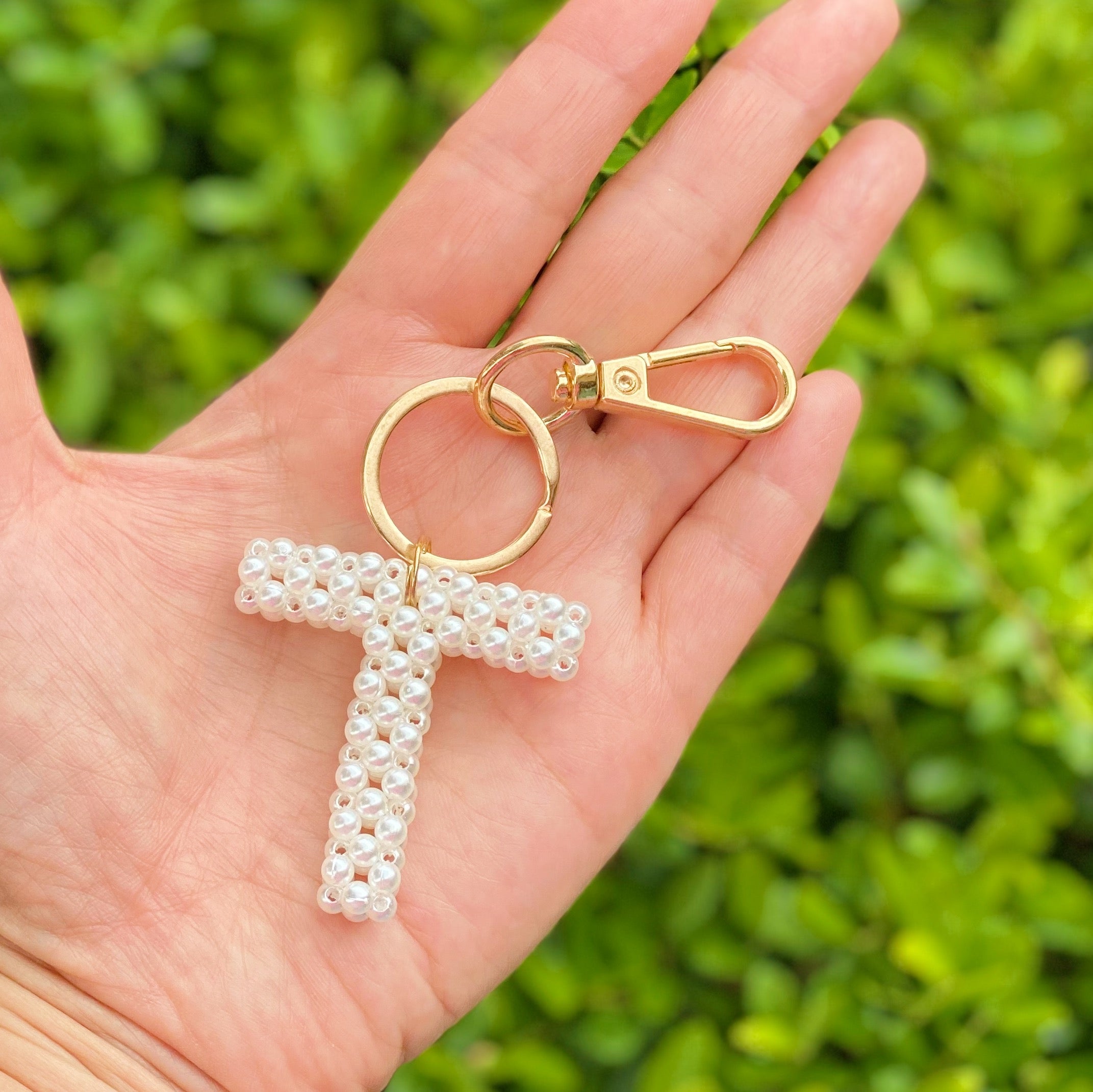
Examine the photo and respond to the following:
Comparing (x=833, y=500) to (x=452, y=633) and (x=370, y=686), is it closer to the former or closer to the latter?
(x=452, y=633)

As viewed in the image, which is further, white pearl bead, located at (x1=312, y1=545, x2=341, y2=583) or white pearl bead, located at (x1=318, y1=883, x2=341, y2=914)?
white pearl bead, located at (x1=312, y1=545, x2=341, y2=583)

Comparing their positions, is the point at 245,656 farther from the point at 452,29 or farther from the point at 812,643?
the point at 452,29

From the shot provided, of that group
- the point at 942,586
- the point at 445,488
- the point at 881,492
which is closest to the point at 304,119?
the point at 445,488

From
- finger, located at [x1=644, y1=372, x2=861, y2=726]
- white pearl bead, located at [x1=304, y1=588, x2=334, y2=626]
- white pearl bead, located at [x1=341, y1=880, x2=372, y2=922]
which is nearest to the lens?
white pearl bead, located at [x1=341, y1=880, x2=372, y2=922]

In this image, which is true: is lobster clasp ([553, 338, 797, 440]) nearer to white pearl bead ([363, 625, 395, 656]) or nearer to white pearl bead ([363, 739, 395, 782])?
white pearl bead ([363, 625, 395, 656])

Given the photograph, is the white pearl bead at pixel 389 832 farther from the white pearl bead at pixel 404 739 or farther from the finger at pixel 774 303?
the finger at pixel 774 303

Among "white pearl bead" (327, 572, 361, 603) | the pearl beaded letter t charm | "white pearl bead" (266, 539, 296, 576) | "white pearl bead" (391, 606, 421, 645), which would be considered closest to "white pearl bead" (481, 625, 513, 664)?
the pearl beaded letter t charm

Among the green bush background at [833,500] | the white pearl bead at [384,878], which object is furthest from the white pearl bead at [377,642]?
the green bush background at [833,500]
